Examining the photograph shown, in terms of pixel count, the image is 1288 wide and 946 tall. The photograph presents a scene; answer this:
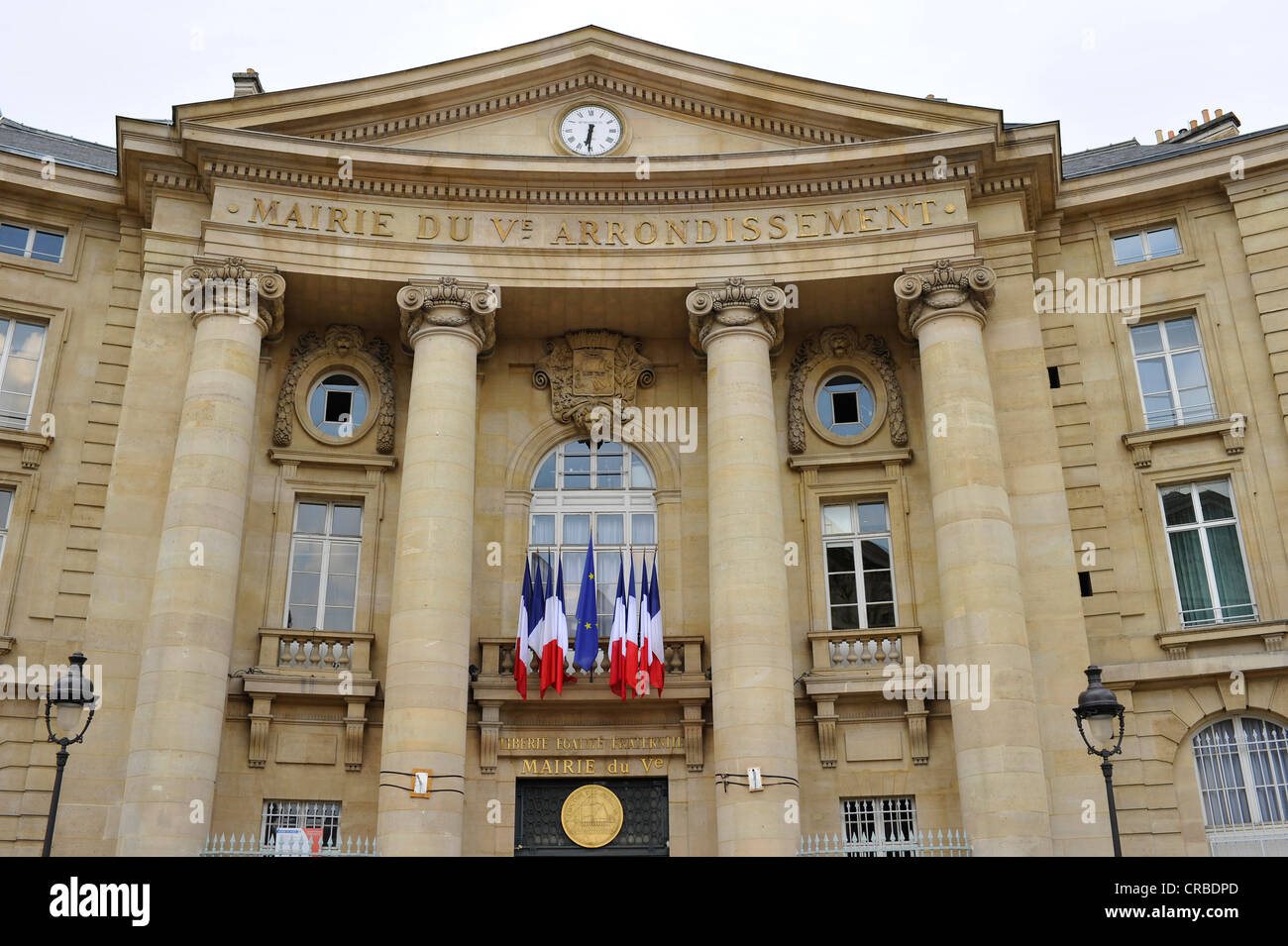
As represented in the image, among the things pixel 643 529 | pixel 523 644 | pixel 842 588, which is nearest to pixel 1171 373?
pixel 842 588

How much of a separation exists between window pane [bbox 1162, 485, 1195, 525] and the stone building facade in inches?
2.1

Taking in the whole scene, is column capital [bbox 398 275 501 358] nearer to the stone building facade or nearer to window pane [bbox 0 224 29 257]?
the stone building facade

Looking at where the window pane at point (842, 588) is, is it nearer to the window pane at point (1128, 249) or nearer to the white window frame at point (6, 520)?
the window pane at point (1128, 249)

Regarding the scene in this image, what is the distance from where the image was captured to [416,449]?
66.6 feet

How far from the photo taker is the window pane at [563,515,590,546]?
22.5 metres

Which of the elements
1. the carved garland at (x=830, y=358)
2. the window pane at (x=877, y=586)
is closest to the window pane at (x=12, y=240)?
the carved garland at (x=830, y=358)

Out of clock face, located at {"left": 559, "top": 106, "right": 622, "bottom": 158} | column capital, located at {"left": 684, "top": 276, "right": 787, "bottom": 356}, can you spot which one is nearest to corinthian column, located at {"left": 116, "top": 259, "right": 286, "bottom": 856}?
clock face, located at {"left": 559, "top": 106, "right": 622, "bottom": 158}

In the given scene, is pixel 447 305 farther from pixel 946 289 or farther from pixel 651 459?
pixel 946 289

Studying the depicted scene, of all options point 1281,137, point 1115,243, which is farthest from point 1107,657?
point 1281,137

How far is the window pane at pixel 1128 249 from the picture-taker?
74.0ft

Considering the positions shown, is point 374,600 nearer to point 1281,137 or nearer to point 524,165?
point 524,165
